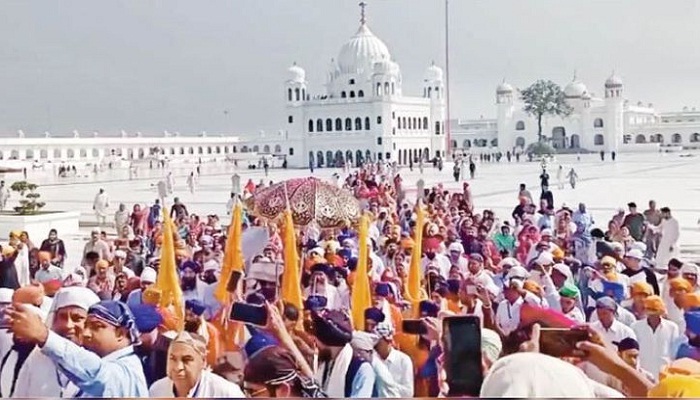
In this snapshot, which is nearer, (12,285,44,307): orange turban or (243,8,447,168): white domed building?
(12,285,44,307): orange turban

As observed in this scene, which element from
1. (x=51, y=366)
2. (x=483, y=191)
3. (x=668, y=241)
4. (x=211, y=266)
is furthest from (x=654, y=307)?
(x=483, y=191)

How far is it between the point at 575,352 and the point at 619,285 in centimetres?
275

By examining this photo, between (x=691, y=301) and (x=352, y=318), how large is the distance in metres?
1.70

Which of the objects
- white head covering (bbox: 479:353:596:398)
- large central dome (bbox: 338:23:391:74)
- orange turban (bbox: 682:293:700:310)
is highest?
large central dome (bbox: 338:23:391:74)

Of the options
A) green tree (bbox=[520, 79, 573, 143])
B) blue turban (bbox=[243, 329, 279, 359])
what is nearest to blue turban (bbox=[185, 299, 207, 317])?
blue turban (bbox=[243, 329, 279, 359])

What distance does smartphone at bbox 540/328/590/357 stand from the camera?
2.54 meters

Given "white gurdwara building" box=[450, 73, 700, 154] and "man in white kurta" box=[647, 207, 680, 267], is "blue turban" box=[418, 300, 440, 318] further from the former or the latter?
"white gurdwara building" box=[450, 73, 700, 154]

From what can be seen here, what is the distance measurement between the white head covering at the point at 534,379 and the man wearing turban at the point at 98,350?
1.33 meters

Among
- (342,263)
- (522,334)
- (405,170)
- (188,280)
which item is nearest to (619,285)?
(342,263)

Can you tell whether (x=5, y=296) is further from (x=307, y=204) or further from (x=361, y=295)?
(x=307, y=204)

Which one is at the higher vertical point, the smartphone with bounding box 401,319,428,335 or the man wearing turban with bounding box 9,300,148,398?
the man wearing turban with bounding box 9,300,148,398

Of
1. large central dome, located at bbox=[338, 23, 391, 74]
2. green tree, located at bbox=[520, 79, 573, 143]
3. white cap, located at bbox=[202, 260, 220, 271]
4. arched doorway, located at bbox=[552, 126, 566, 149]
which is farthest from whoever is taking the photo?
arched doorway, located at bbox=[552, 126, 566, 149]

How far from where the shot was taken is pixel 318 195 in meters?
7.54

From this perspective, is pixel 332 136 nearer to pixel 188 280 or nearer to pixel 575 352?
pixel 188 280
